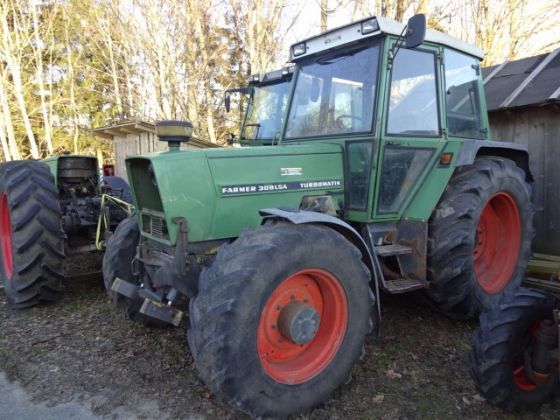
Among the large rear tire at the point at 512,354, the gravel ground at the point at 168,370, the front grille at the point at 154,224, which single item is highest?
the front grille at the point at 154,224

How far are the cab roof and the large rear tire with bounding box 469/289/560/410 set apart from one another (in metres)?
2.06

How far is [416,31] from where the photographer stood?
3041 mm

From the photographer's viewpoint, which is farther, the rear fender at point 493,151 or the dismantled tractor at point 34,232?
the dismantled tractor at point 34,232

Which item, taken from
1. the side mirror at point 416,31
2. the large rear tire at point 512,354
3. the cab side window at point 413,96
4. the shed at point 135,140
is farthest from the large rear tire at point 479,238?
the shed at point 135,140

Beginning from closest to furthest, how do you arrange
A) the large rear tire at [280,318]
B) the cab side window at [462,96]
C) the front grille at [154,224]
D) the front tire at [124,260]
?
the large rear tire at [280,318]
the front grille at [154,224]
the front tire at [124,260]
the cab side window at [462,96]

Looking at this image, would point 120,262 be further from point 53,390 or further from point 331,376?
point 331,376

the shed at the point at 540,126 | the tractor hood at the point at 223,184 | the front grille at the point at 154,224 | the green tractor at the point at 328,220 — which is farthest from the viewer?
the shed at the point at 540,126

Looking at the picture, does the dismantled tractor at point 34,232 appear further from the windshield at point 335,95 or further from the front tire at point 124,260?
the windshield at point 335,95

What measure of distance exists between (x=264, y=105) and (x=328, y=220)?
428 cm

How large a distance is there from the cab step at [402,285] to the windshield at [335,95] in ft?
3.94

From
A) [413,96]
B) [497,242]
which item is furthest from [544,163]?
[413,96]

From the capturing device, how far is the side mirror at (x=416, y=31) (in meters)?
3.00

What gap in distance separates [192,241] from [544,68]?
5.08m

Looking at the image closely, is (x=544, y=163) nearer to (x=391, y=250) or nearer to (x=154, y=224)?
(x=391, y=250)
